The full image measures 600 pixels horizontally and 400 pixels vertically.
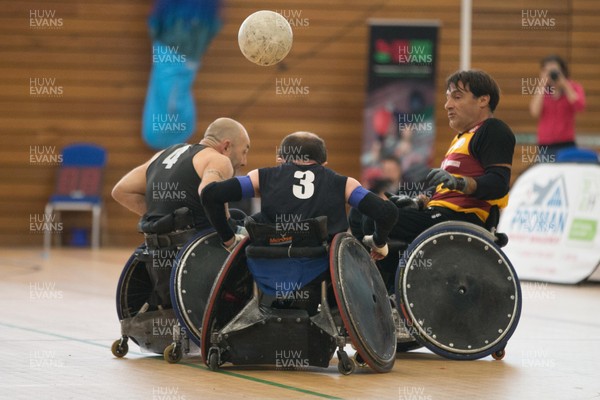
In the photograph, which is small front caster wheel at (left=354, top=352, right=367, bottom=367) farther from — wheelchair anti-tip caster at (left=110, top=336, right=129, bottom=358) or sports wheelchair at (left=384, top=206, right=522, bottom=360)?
wheelchair anti-tip caster at (left=110, top=336, right=129, bottom=358)

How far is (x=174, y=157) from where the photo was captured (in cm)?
707

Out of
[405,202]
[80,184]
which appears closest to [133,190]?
[405,202]

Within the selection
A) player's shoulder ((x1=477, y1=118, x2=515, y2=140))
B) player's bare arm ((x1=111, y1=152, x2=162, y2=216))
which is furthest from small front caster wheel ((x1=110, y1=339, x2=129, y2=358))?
player's shoulder ((x1=477, y1=118, x2=515, y2=140))

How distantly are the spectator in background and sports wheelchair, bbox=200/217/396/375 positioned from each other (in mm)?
8331

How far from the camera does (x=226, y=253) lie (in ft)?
22.2

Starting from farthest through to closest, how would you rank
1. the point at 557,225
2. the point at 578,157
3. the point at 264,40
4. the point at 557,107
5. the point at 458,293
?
the point at 557,107 → the point at 578,157 → the point at 557,225 → the point at 264,40 → the point at 458,293

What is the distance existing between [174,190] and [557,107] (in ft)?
27.5

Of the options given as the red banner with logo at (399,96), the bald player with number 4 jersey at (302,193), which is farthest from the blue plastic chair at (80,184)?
the bald player with number 4 jersey at (302,193)

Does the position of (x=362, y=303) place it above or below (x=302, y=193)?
below

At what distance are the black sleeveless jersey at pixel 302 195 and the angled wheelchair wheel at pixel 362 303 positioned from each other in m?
0.18

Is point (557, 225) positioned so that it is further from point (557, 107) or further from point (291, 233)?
point (291, 233)

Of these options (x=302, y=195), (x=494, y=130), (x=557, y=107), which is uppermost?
(x=557, y=107)

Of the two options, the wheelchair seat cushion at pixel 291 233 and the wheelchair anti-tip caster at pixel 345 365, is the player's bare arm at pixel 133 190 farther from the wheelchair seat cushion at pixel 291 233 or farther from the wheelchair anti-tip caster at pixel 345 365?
the wheelchair anti-tip caster at pixel 345 365

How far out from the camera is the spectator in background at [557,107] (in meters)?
14.0
